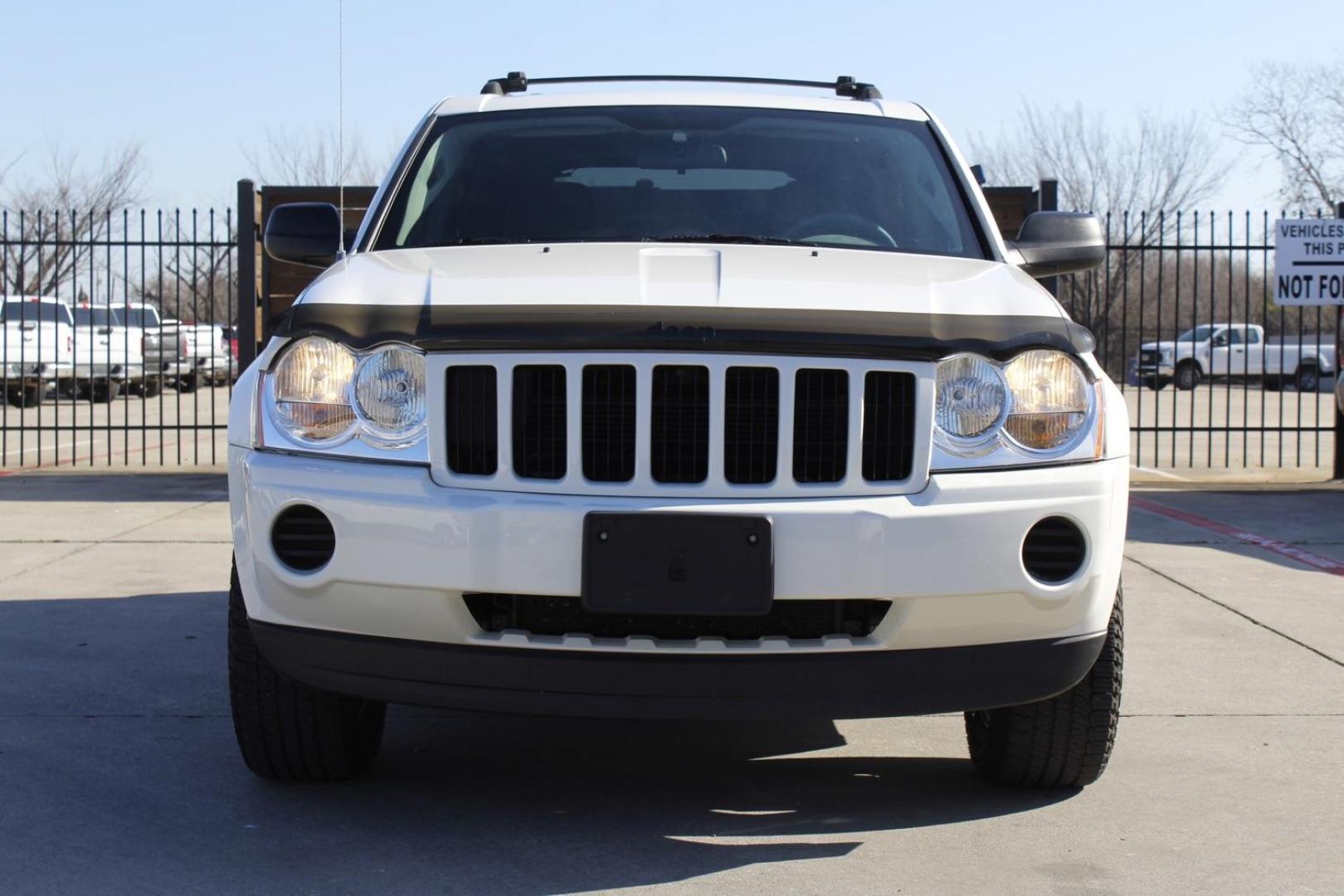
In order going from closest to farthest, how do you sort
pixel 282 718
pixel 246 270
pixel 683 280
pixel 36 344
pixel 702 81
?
pixel 683 280, pixel 282 718, pixel 702 81, pixel 246 270, pixel 36 344

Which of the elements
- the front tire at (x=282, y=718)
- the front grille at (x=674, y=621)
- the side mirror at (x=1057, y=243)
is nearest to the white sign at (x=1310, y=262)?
the side mirror at (x=1057, y=243)

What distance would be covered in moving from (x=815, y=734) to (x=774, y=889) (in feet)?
4.62

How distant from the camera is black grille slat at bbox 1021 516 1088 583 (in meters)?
3.29

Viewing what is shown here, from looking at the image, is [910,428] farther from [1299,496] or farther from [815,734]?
[1299,496]

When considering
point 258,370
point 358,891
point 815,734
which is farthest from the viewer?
point 815,734

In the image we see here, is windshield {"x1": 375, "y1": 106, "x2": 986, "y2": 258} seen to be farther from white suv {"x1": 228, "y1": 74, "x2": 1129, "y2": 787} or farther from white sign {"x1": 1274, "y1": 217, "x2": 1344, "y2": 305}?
white sign {"x1": 1274, "y1": 217, "x2": 1344, "y2": 305}

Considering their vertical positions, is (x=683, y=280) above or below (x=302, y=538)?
above

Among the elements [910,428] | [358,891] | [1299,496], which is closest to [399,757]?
[358,891]

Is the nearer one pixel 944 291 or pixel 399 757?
pixel 944 291

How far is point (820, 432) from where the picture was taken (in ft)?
10.7

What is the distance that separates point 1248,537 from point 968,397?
6582mm

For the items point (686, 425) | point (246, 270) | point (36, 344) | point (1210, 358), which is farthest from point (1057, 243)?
point (36, 344)

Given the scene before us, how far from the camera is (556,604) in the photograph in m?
3.25

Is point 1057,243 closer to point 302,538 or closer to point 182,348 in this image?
point 302,538
